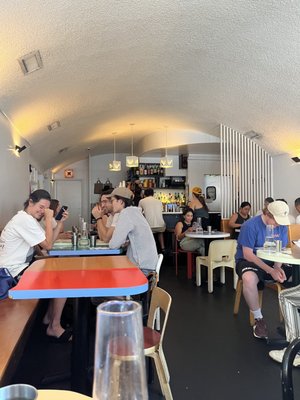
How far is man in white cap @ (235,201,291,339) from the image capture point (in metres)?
3.30

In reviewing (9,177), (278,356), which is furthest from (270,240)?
(9,177)

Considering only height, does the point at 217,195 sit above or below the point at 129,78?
below

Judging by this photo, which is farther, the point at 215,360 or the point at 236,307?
the point at 236,307

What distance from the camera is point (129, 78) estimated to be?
4.94m

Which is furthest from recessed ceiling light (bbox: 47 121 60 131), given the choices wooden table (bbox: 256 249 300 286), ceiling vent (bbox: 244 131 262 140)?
wooden table (bbox: 256 249 300 286)

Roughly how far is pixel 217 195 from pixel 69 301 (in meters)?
7.42

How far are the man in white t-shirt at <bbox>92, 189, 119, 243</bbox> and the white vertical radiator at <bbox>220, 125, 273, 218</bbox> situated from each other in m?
3.40

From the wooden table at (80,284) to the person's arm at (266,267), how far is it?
1401 millimetres

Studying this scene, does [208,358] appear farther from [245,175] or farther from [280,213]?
[245,175]

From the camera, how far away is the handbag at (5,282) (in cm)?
262

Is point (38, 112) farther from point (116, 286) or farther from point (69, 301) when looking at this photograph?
point (116, 286)

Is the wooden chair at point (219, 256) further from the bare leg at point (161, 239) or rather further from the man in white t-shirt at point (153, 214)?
the bare leg at point (161, 239)

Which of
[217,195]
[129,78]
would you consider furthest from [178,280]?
[217,195]

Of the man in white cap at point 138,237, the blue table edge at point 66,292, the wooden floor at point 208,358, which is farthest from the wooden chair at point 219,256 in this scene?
the blue table edge at point 66,292
